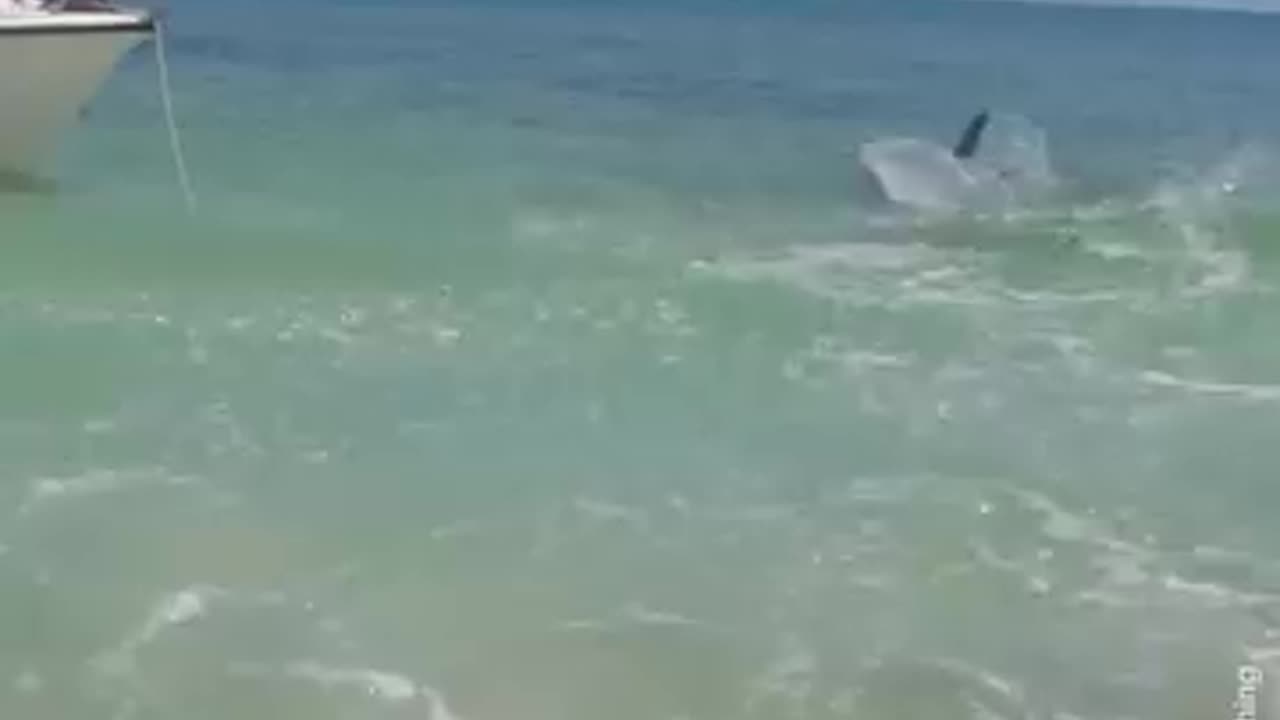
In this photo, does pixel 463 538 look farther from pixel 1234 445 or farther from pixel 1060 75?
pixel 1060 75

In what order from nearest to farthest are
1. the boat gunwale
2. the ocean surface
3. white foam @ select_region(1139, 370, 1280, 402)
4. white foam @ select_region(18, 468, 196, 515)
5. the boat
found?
the ocean surface
white foam @ select_region(18, 468, 196, 515)
white foam @ select_region(1139, 370, 1280, 402)
the boat gunwale
the boat

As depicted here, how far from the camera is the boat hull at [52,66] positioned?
1581 cm

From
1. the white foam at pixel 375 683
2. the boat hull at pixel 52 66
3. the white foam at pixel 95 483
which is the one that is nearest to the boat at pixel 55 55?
the boat hull at pixel 52 66

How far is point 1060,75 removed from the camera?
154 ft

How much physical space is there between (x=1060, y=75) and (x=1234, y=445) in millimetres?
36778

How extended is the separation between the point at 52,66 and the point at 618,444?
24.0 ft

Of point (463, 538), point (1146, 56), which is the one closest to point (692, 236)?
point (463, 538)

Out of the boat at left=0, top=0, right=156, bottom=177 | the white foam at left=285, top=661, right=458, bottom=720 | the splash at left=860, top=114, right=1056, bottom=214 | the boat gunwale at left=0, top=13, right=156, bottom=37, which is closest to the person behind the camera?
the white foam at left=285, top=661, right=458, bottom=720

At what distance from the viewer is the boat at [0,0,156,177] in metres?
15.8

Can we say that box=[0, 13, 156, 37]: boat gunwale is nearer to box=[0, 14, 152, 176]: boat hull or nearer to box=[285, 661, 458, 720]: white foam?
box=[0, 14, 152, 176]: boat hull

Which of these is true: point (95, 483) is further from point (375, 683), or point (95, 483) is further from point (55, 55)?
point (55, 55)

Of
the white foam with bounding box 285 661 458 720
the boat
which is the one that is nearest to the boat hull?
the boat

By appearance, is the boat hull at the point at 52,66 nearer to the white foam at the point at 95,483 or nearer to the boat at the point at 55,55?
the boat at the point at 55,55

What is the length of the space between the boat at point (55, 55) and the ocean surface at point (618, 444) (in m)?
0.85
